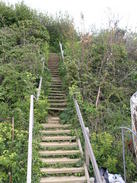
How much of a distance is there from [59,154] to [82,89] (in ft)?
11.0

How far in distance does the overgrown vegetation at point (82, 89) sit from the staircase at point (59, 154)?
0.85 feet

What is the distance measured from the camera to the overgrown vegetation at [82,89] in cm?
472

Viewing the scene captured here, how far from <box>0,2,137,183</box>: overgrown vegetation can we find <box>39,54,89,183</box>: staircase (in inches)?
10.2

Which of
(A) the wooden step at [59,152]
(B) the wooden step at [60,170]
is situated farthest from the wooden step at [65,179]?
(A) the wooden step at [59,152]

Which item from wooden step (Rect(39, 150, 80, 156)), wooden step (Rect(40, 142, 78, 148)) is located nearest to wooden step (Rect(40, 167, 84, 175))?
wooden step (Rect(39, 150, 80, 156))

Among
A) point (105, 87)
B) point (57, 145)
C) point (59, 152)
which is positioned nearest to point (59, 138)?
point (57, 145)

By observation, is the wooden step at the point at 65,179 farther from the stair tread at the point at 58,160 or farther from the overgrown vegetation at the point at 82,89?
the stair tread at the point at 58,160

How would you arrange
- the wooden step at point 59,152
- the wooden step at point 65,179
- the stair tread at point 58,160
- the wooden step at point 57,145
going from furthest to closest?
1. the wooden step at point 57,145
2. the wooden step at point 59,152
3. the stair tread at point 58,160
4. the wooden step at point 65,179

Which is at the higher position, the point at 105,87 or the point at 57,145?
the point at 105,87

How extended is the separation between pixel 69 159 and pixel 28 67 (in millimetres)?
4588

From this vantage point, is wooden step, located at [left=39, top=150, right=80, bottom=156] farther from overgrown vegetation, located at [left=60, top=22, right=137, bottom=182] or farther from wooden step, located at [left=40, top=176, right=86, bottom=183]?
wooden step, located at [left=40, top=176, right=86, bottom=183]

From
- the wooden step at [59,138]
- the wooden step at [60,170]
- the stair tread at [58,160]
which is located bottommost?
the wooden step at [60,170]

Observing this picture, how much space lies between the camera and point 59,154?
4.97 m

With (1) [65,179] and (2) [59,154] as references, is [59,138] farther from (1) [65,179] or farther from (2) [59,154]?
(1) [65,179]
